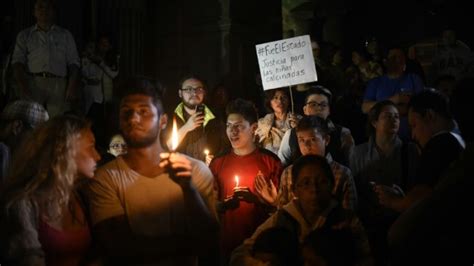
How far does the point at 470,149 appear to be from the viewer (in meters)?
3.08

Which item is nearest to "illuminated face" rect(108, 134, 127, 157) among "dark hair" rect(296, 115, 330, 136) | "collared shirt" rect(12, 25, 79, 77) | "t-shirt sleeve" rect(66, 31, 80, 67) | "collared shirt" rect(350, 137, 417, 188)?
"collared shirt" rect(12, 25, 79, 77)

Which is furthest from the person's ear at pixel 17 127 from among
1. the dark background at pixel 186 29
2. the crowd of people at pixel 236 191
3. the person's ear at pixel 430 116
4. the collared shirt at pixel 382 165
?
the dark background at pixel 186 29

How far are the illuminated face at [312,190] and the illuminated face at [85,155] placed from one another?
143cm

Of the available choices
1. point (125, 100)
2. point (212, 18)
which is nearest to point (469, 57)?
point (212, 18)

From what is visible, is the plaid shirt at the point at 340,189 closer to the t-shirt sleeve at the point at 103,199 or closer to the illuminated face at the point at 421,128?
the illuminated face at the point at 421,128

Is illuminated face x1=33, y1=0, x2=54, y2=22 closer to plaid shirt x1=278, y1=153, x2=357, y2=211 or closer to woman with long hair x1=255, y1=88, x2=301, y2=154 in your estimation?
woman with long hair x1=255, y1=88, x2=301, y2=154

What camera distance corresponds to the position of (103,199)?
12.7 ft

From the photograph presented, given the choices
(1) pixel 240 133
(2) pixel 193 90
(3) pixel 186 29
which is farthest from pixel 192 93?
(3) pixel 186 29

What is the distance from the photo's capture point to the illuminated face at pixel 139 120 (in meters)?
3.96

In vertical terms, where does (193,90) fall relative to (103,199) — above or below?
above

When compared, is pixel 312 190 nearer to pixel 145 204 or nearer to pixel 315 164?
pixel 315 164

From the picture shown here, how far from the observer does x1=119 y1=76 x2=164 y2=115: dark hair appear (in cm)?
404

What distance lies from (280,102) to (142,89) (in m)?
4.24

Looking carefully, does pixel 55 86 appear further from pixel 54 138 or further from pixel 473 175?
pixel 473 175
